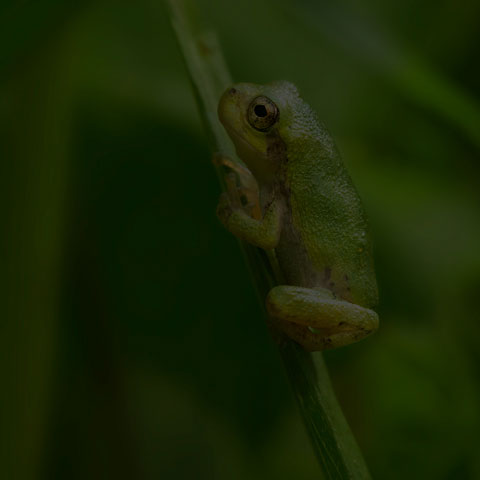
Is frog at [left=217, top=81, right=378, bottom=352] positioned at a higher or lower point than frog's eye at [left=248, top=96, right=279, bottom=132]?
lower

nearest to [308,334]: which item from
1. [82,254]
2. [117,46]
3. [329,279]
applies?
[329,279]

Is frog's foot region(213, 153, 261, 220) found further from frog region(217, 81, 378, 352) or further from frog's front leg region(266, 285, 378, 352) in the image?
frog's front leg region(266, 285, 378, 352)

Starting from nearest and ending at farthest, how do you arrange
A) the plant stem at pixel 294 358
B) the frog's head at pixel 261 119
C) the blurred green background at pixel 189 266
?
1. the plant stem at pixel 294 358
2. the frog's head at pixel 261 119
3. the blurred green background at pixel 189 266

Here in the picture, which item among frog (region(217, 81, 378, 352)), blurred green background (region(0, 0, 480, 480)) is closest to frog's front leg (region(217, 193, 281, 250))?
frog (region(217, 81, 378, 352))

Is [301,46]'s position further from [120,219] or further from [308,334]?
[308,334]

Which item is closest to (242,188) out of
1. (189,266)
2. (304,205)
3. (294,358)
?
(304,205)

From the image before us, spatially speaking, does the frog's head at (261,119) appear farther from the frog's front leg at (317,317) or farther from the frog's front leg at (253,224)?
the frog's front leg at (317,317)

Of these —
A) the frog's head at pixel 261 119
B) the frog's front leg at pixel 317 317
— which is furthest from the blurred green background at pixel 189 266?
the frog's head at pixel 261 119
